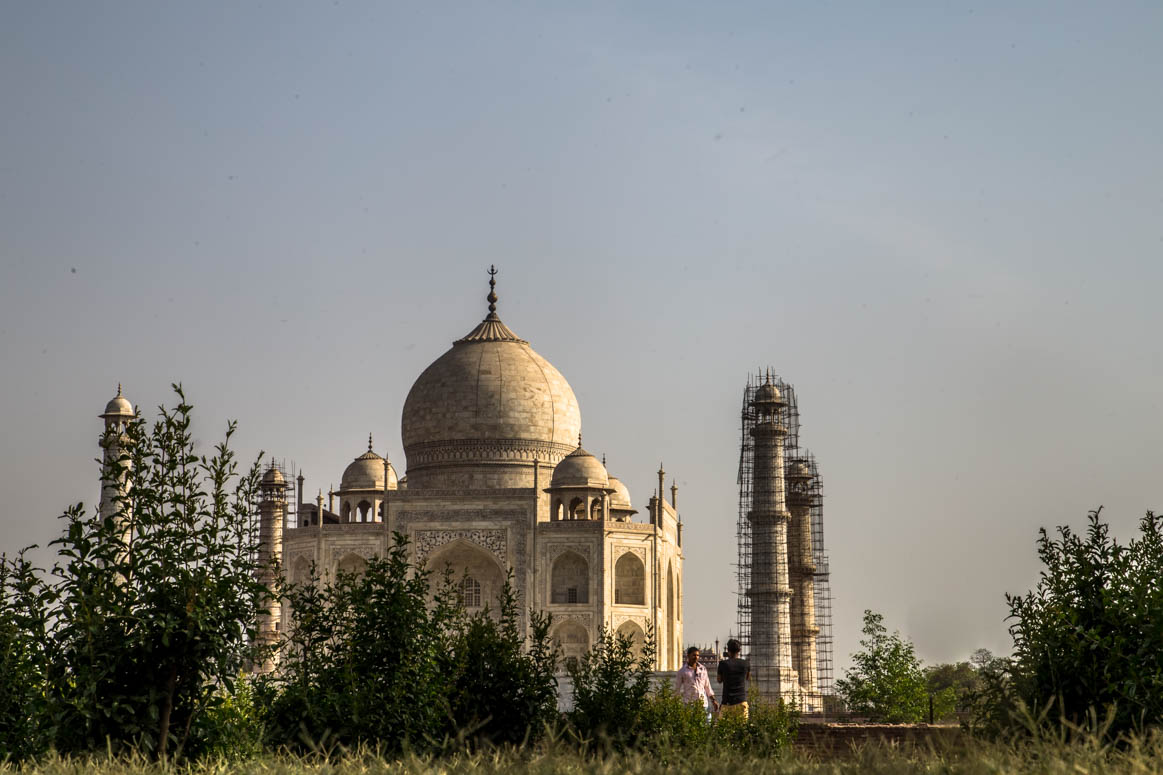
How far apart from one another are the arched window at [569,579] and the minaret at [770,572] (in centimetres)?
499

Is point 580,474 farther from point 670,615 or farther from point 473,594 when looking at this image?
point 670,615

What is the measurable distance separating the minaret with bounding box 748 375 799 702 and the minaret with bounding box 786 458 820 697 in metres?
2.62

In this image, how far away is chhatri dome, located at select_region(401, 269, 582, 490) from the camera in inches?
1500

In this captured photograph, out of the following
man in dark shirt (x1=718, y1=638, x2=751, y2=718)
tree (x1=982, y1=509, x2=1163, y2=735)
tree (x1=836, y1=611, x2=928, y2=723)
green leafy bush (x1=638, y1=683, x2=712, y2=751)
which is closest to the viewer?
tree (x1=982, y1=509, x2=1163, y2=735)

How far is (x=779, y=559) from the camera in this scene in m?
36.2

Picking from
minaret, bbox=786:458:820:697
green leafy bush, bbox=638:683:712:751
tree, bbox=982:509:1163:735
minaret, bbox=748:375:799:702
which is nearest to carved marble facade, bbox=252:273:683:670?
minaret, bbox=748:375:799:702

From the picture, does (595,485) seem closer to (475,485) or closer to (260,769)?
(475,485)

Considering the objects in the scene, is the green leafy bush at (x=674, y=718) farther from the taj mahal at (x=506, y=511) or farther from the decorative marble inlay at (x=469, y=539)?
the decorative marble inlay at (x=469, y=539)

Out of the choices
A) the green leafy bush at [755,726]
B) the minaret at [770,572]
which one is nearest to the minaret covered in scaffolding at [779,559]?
the minaret at [770,572]

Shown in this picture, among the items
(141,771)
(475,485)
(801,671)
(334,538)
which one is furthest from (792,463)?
(141,771)

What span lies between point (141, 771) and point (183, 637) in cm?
284

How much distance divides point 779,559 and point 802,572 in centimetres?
400

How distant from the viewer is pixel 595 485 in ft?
116

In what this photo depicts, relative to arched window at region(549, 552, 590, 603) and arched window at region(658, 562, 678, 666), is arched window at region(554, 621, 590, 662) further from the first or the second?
arched window at region(658, 562, 678, 666)
